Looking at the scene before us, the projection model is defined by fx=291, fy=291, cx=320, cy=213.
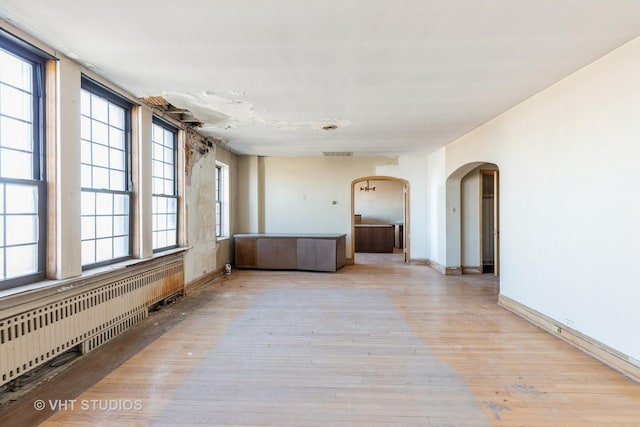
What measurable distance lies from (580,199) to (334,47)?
2.82 metres

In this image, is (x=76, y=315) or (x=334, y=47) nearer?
(x=334, y=47)

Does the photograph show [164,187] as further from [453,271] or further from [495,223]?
[495,223]

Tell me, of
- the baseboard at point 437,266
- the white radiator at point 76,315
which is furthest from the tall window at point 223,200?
the baseboard at point 437,266

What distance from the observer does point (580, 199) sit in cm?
291

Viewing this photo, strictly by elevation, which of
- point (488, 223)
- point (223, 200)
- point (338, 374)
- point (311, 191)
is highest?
point (311, 191)

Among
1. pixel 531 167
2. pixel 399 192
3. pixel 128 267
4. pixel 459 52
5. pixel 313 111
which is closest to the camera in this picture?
pixel 459 52

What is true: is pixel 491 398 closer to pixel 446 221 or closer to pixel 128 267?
pixel 128 267

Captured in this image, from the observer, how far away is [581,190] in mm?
2893

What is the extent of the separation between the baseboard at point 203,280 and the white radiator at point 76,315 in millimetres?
853

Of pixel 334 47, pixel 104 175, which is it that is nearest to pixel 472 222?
pixel 334 47

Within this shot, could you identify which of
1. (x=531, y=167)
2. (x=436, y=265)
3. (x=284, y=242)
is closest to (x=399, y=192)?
(x=436, y=265)

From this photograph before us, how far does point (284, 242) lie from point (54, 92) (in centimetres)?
482

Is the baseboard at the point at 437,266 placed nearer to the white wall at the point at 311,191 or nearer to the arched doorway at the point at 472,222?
the arched doorway at the point at 472,222

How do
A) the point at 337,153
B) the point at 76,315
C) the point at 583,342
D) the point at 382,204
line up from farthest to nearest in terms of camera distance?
the point at 382,204
the point at 337,153
the point at 583,342
the point at 76,315
